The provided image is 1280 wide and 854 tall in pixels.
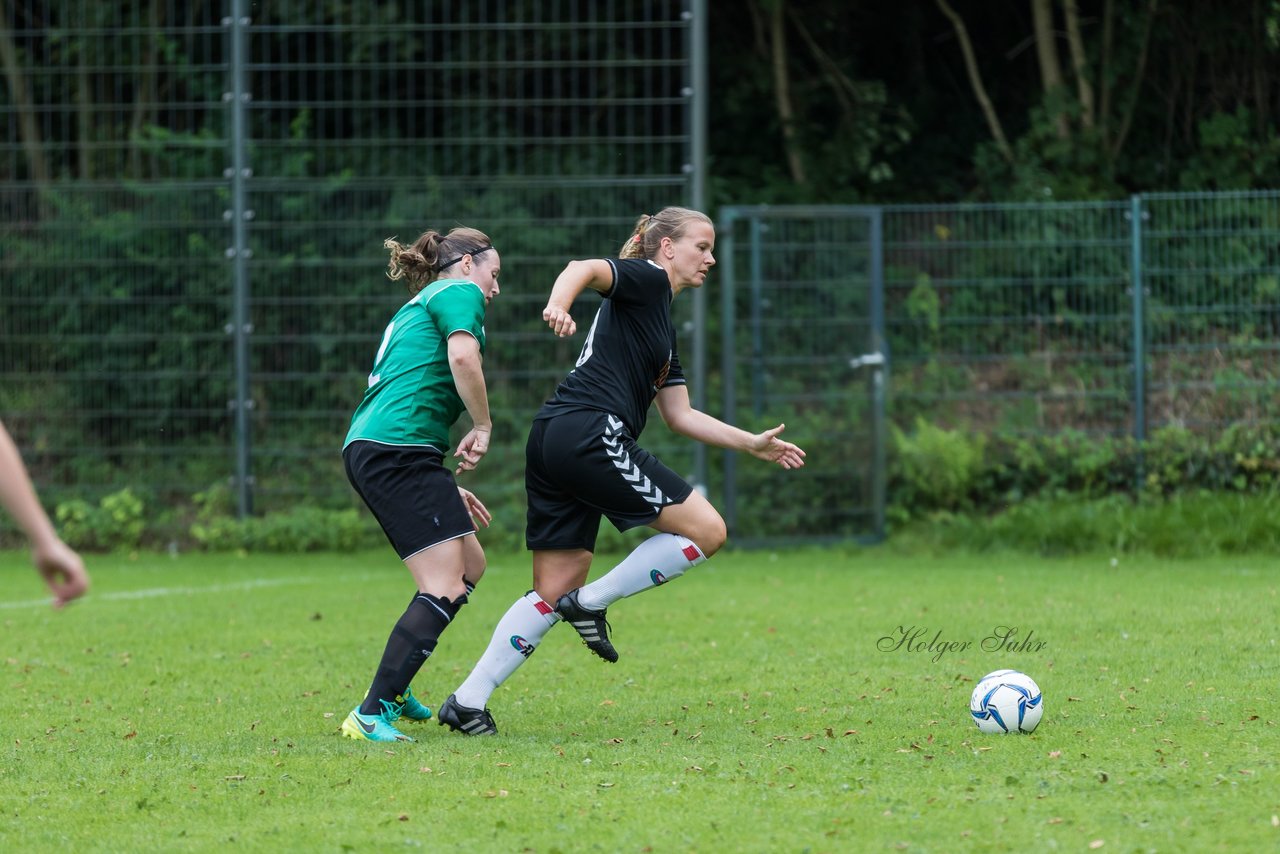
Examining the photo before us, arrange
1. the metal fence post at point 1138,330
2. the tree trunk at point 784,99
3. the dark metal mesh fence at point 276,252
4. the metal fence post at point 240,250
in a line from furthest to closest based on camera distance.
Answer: the tree trunk at point 784,99, the metal fence post at point 240,250, the dark metal mesh fence at point 276,252, the metal fence post at point 1138,330

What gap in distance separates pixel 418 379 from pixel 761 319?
6672mm

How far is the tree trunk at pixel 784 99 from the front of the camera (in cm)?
1520

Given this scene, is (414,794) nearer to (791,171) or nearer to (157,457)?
(157,457)

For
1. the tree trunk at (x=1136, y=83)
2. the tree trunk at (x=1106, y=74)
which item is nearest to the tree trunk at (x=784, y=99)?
the tree trunk at (x=1106, y=74)

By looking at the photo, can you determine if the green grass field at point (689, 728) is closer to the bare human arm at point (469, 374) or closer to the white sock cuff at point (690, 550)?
the white sock cuff at point (690, 550)

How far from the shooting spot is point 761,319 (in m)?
11.9

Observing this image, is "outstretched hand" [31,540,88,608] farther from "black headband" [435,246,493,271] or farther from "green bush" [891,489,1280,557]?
"green bush" [891,489,1280,557]

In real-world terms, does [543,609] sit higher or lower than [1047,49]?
lower

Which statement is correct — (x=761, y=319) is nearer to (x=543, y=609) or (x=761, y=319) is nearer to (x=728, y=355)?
(x=728, y=355)

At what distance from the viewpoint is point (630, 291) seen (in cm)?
538

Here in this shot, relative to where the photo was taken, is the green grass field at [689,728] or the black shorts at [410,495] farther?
the black shorts at [410,495]

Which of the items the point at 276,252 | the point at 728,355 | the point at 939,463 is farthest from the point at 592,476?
the point at 276,252

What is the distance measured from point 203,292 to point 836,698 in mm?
8024

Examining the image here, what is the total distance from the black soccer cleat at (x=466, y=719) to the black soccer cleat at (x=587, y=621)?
1.43ft
